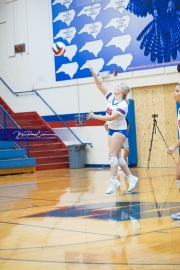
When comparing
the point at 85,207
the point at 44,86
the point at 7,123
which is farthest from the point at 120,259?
the point at 44,86

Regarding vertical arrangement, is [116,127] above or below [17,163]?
above

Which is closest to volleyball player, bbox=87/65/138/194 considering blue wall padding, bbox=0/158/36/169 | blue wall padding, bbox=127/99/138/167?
blue wall padding, bbox=0/158/36/169

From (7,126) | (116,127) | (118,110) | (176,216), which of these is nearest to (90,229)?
(176,216)

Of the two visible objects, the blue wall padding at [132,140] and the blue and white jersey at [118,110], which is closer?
the blue and white jersey at [118,110]

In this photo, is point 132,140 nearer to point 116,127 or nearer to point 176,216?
point 116,127

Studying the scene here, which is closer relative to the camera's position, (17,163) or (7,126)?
(17,163)

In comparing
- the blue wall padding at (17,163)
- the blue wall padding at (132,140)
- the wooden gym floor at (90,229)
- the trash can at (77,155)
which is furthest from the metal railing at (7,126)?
the wooden gym floor at (90,229)

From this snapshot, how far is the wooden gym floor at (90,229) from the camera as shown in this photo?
501cm

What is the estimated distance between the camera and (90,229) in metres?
6.75

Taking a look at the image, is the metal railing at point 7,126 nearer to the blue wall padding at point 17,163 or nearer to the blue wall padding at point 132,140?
the blue wall padding at point 17,163

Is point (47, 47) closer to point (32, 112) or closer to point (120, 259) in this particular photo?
point (32, 112)

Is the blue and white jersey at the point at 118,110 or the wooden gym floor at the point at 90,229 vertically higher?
the blue and white jersey at the point at 118,110

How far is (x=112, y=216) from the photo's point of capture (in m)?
7.70

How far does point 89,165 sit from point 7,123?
3256 millimetres
